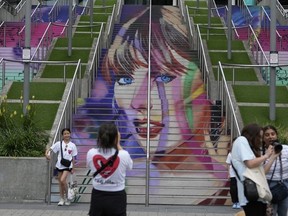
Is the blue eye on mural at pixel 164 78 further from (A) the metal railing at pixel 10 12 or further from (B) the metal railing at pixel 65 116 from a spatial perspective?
(A) the metal railing at pixel 10 12

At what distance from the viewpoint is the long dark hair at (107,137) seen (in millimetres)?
5207

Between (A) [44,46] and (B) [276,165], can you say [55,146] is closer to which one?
(B) [276,165]

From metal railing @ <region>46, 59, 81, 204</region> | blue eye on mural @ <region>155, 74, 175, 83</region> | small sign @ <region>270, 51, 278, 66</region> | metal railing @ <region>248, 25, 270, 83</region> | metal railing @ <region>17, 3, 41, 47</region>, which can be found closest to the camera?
metal railing @ <region>46, 59, 81, 204</region>

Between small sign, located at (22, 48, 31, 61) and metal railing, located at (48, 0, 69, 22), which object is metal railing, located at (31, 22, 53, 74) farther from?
metal railing, located at (48, 0, 69, 22)

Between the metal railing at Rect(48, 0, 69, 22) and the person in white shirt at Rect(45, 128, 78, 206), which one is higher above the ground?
the metal railing at Rect(48, 0, 69, 22)

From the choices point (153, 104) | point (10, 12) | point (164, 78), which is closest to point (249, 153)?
point (153, 104)

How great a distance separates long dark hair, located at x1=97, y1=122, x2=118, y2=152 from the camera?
5207mm

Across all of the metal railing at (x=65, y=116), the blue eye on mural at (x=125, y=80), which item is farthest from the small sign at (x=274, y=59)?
the blue eye on mural at (x=125, y=80)

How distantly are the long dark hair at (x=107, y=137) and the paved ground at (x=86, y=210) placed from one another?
4178 millimetres

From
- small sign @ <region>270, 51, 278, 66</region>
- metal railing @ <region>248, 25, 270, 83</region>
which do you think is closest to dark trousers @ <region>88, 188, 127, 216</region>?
small sign @ <region>270, 51, 278, 66</region>

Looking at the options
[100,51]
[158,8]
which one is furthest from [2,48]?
[158,8]

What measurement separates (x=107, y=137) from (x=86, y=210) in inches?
187

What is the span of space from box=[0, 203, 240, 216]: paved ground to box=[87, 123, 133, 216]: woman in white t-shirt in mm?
4045

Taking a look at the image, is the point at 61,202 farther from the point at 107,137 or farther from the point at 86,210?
the point at 107,137
